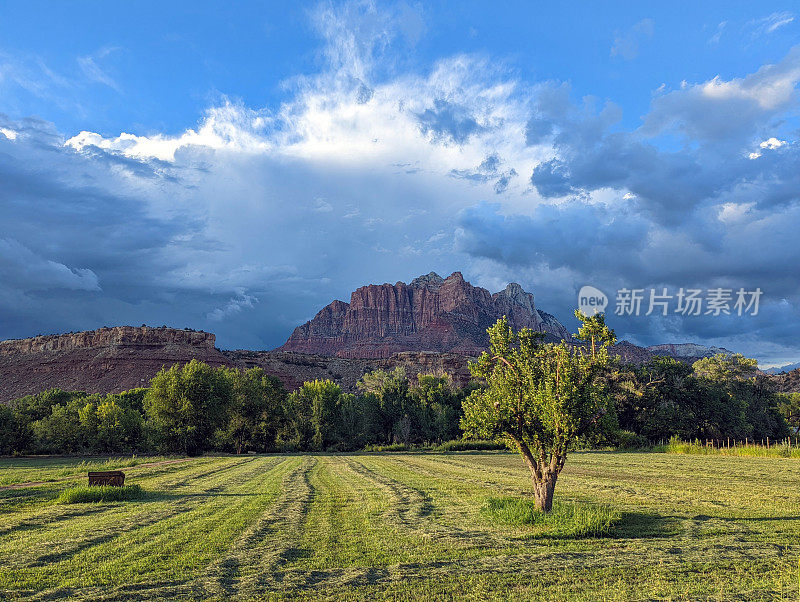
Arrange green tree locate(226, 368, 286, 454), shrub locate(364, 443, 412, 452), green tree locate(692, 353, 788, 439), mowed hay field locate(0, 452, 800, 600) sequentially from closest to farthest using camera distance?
1. mowed hay field locate(0, 452, 800, 600)
2. green tree locate(692, 353, 788, 439)
3. green tree locate(226, 368, 286, 454)
4. shrub locate(364, 443, 412, 452)

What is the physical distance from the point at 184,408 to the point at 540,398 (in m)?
56.6

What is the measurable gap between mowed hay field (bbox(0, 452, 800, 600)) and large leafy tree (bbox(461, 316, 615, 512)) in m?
2.73

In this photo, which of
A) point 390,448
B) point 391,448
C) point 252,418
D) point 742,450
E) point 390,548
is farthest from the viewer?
point 390,448

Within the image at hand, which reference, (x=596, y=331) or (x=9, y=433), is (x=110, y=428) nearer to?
(x=9, y=433)

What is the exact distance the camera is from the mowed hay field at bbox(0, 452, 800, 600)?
30.9 ft

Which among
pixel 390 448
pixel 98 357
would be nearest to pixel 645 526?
pixel 390 448

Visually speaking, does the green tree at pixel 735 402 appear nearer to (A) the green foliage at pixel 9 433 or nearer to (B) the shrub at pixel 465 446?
(B) the shrub at pixel 465 446

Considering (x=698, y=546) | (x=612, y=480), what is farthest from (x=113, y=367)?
(x=698, y=546)

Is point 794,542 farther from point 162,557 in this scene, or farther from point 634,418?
point 634,418

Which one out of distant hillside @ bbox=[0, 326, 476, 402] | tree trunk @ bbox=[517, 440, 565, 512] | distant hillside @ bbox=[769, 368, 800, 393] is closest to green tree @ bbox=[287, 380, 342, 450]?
distant hillside @ bbox=[0, 326, 476, 402]

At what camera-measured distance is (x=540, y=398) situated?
15.2 m

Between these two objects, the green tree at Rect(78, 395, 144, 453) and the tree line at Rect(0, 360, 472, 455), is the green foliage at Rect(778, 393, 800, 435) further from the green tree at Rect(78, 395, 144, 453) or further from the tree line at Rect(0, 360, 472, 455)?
the green tree at Rect(78, 395, 144, 453)

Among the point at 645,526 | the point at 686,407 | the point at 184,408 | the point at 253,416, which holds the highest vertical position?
the point at 184,408

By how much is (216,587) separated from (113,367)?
143744 millimetres
